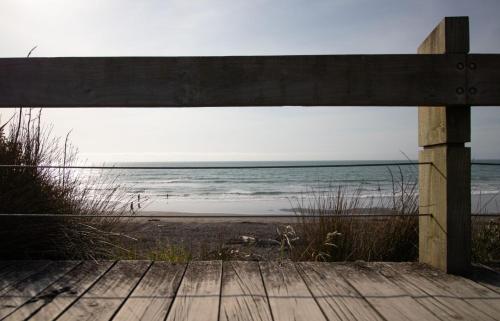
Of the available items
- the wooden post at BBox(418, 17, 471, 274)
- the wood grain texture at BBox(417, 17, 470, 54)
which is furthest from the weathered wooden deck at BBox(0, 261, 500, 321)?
the wood grain texture at BBox(417, 17, 470, 54)

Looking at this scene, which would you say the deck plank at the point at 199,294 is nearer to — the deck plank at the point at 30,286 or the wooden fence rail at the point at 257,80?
the deck plank at the point at 30,286

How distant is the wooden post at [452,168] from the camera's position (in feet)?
5.92

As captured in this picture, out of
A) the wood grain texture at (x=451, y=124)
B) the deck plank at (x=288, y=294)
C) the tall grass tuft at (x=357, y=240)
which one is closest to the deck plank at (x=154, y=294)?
the deck plank at (x=288, y=294)

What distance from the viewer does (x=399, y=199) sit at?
3.24 metres

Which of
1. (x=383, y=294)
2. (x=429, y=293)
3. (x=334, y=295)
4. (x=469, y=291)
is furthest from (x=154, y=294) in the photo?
(x=469, y=291)

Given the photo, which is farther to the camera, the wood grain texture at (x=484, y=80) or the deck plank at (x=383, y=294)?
the wood grain texture at (x=484, y=80)

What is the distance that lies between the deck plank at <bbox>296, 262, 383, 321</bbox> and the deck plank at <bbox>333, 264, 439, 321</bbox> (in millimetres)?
35

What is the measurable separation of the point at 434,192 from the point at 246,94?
3.44 feet

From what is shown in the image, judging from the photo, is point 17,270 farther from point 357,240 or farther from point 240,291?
point 357,240

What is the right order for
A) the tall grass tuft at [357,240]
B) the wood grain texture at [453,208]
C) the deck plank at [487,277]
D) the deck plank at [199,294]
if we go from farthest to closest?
the tall grass tuft at [357,240]
the wood grain texture at [453,208]
the deck plank at [487,277]
the deck plank at [199,294]

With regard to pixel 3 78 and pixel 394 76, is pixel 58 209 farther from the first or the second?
pixel 394 76

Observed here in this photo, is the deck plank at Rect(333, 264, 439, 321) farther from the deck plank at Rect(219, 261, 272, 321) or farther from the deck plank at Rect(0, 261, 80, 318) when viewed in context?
the deck plank at Rect(0, 261, 80, 318)

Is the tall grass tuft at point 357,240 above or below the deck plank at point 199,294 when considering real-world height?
above

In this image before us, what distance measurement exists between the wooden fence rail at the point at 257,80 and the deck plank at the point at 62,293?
778mm
